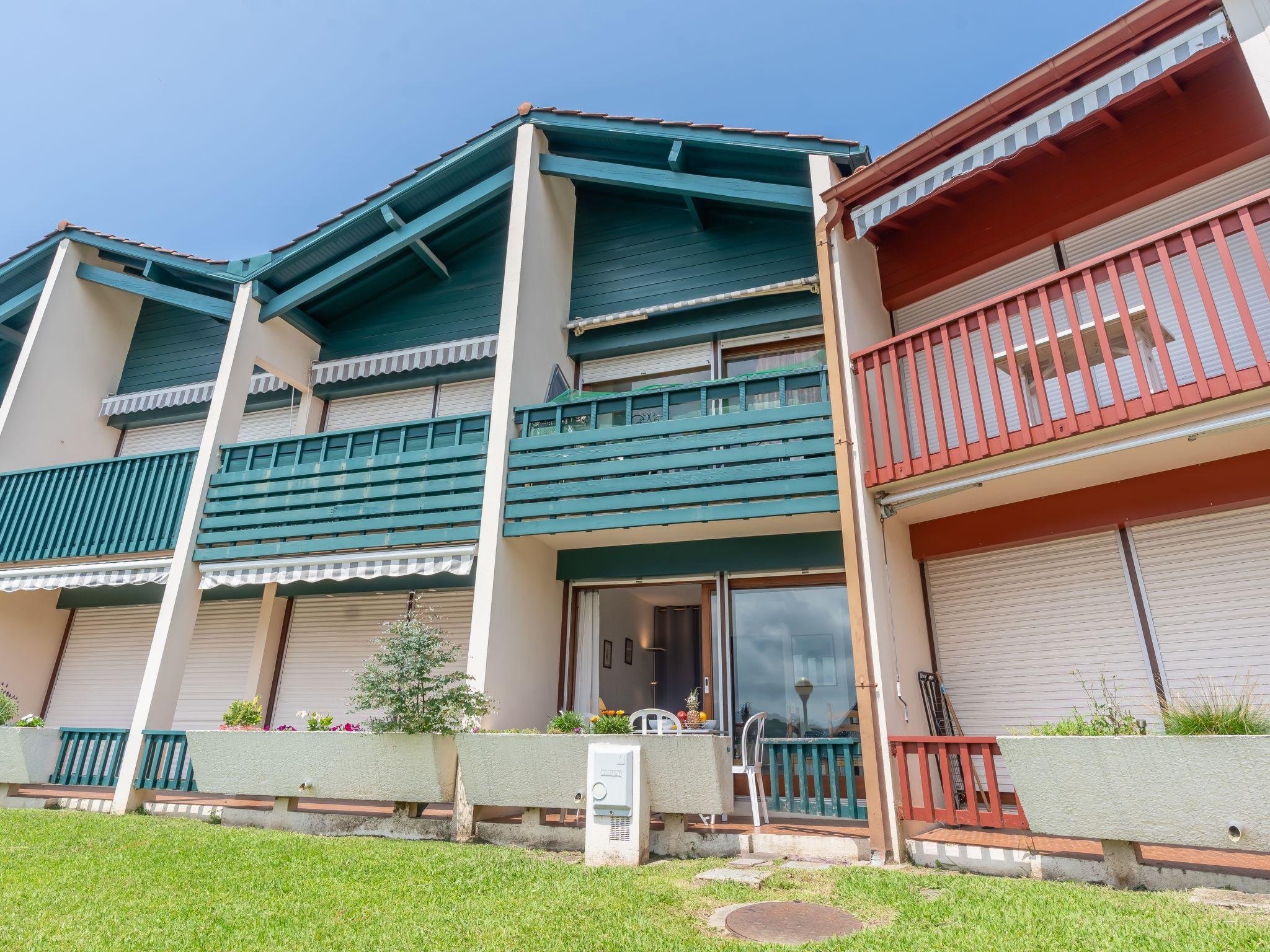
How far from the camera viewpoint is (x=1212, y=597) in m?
6.87

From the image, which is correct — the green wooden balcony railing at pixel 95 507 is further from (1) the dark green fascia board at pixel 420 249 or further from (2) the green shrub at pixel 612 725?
(2) the green shrub at pixel 612 725

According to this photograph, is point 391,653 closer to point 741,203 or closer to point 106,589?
point 741,203

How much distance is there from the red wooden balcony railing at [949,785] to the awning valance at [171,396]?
1129 centimetres

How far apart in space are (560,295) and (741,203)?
2969 millimetres

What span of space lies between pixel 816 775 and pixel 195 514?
28.5ft

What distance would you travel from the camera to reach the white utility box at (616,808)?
5969 millimetres

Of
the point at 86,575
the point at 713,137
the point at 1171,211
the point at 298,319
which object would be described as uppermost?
the point at 713,137

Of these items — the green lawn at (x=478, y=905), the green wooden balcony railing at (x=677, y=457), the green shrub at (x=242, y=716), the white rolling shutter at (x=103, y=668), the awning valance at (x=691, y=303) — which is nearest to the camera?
the green lawn at (x=478, y=905)

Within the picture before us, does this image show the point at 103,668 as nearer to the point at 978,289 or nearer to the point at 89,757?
the point at 89,757

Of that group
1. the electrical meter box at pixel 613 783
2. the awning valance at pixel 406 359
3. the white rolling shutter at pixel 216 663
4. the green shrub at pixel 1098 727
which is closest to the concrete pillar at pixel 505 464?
the awning valance at pixel 406 359

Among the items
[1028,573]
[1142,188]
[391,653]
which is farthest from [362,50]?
[1028,573]

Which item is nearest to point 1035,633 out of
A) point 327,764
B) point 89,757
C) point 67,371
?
point 327,764

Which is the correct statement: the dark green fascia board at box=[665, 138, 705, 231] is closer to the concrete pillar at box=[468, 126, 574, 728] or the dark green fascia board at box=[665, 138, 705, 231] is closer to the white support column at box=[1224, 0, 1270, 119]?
the concrete pillar at box=[468, 126, 574, 728]

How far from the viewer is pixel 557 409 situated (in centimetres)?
906
